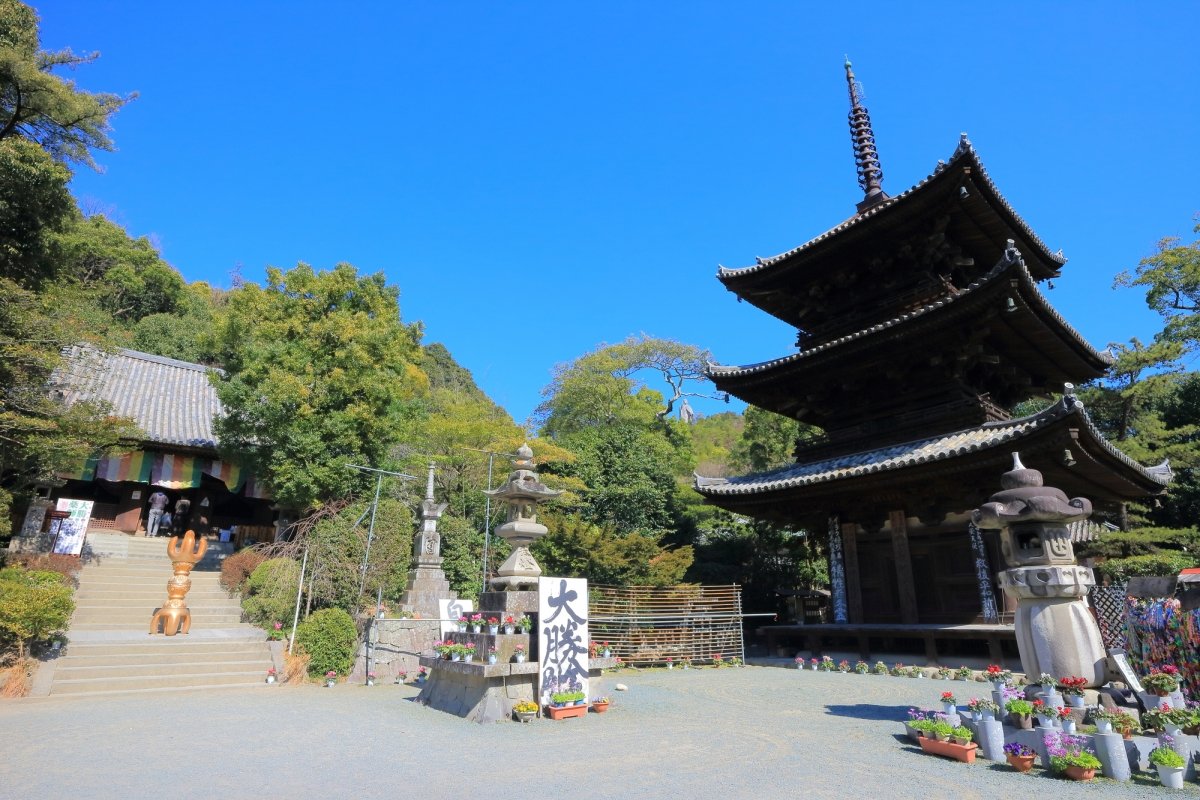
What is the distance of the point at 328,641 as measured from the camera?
37.2 feet

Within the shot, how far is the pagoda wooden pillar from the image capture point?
1234cm

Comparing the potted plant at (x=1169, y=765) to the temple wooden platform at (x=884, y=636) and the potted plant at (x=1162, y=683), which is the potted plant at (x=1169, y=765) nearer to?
the potted plant at (x=1162, y=683)

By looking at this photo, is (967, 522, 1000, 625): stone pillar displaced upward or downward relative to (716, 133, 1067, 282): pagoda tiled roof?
downward

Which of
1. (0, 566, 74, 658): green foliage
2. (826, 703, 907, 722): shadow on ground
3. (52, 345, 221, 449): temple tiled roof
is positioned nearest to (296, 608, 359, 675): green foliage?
(0, 566, 74, 658): green foliage

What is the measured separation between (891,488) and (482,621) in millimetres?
8693

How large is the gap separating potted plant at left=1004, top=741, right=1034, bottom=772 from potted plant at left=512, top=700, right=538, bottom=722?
488 centimetres

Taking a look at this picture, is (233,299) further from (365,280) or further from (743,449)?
(743,449)

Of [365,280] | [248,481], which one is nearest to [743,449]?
[365,280]

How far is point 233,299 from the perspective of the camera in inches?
672

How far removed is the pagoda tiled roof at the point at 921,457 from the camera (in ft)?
32.0

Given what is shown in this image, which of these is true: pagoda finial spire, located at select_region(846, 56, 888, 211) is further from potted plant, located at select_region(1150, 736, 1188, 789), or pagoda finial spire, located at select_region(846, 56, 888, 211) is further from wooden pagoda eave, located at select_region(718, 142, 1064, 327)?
potted plant, located at select_region(1150, 736, 1188, 789)

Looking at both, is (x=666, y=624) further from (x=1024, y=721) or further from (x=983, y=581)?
(x=1024, y=721)

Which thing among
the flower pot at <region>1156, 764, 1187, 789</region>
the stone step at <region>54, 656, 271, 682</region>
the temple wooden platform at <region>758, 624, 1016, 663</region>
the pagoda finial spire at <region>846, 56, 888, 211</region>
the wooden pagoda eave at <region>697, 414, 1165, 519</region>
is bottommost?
the stone step at <region>54, 656, 271, 682</region>

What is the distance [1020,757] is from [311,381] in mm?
15943
